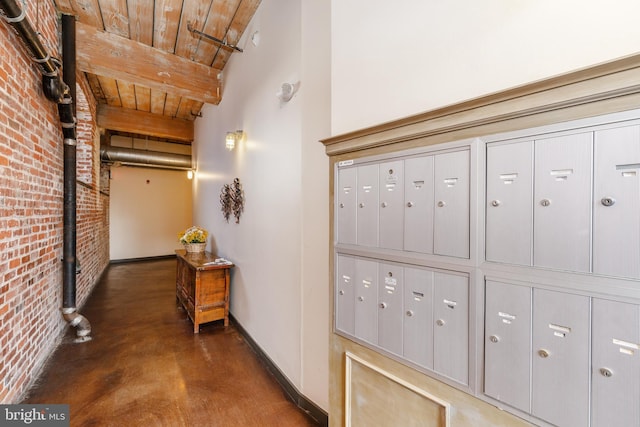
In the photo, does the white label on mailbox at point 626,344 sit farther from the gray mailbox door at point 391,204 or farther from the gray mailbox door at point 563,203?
the gray mailbox door at point 391,204

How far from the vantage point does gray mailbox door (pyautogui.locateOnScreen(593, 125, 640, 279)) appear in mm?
571

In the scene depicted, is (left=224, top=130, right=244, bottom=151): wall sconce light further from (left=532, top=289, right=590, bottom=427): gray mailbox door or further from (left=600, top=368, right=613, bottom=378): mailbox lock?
(left=600, top=368, right=613, bottom=378): mailbox lock

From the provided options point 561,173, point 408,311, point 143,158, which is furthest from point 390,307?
point 143,158

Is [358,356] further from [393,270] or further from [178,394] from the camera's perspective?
[178,394]

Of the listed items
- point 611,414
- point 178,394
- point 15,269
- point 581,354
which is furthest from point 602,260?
point 15,269

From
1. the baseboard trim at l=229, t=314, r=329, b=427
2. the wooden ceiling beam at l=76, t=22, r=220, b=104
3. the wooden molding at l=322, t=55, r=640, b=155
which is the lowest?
the baseboard trim at l=229, t=314, r=329, b=427

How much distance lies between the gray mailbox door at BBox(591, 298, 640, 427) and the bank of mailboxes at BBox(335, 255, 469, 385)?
27 cm

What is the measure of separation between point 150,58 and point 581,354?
3867 millimetres

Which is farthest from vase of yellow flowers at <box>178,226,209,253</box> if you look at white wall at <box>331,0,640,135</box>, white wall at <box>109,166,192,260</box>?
white wall at <box>109,166,192,260</box>

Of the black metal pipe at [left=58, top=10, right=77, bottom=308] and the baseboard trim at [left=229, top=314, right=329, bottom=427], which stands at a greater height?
the black metal pipe at [left=58, top=10, right=77, bottom=308]

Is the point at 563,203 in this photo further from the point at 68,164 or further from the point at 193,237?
the point at 193,237

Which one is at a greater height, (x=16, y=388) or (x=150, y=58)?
(x=150, y=58)

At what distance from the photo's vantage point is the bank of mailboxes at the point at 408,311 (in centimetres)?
83

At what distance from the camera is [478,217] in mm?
787
